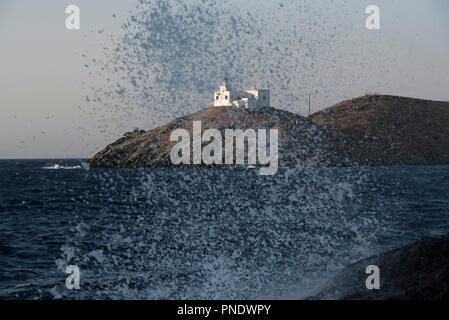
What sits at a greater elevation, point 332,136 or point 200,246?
point 332,136

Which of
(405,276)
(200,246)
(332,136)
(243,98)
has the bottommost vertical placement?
(200,246)

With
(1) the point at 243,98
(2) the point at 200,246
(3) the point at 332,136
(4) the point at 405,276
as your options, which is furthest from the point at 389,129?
(4) the point at 405,276

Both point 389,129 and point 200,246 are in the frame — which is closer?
point 200,246

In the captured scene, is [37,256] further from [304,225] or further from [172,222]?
[304,225]

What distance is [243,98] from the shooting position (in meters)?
120

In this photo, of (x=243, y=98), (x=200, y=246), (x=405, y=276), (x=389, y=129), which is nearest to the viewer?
(x=405, y=276)

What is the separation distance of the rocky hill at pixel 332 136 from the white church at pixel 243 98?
1.85 m

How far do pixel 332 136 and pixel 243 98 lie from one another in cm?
2517

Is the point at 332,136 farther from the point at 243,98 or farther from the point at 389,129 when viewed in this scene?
the point at 243,98

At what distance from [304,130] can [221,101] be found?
2443 cm

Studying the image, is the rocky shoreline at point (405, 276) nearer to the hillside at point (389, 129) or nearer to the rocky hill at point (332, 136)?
the rocky hill at point (332, 136)

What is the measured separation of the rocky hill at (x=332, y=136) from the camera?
11000cm

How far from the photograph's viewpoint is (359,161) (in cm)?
11488
